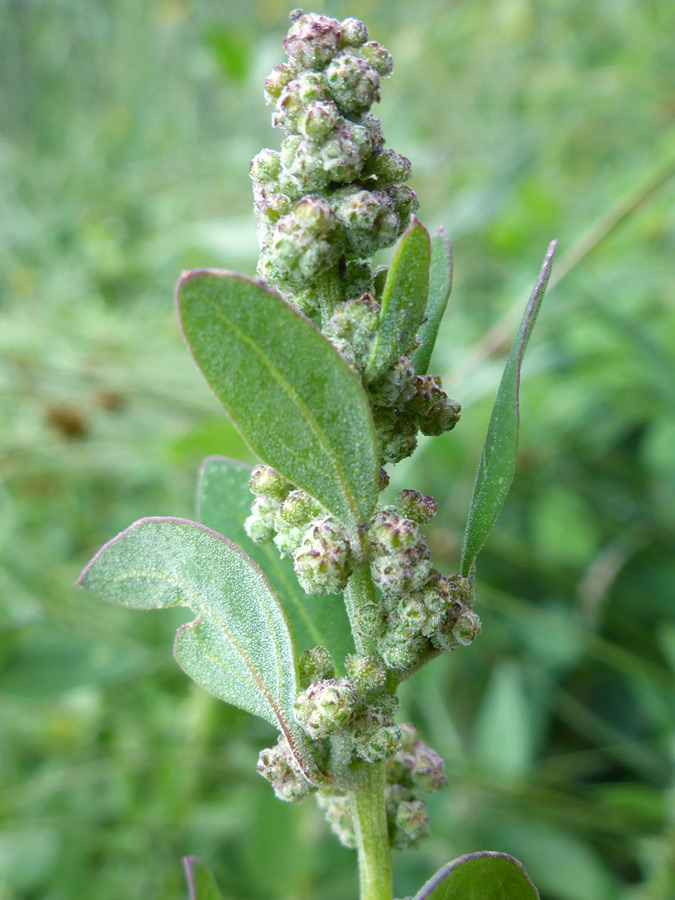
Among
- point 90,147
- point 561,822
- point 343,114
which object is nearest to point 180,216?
point 90,147

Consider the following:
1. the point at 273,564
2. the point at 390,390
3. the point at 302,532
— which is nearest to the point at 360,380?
the point at 390,390

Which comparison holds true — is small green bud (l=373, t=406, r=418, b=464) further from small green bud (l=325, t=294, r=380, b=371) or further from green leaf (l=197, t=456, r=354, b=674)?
green leaf (l=197, t=456, r=354, b=674)

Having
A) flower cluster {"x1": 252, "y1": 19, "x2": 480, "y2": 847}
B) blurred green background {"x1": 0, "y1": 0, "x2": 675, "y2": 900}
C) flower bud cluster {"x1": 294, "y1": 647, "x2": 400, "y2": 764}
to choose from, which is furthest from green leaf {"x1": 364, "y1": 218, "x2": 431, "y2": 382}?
blurred green background {"x1": 0, "y1": 0, "x2": 675, "y2": 900}

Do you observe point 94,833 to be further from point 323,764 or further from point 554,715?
point 323,764

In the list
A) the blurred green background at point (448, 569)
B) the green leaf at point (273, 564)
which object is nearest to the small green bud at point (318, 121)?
the green leaf at point (273, 564)

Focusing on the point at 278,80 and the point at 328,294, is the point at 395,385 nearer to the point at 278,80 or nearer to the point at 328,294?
the point at 328,294

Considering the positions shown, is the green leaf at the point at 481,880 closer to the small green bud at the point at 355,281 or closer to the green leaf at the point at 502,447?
the green leaf at the point at 502,447
